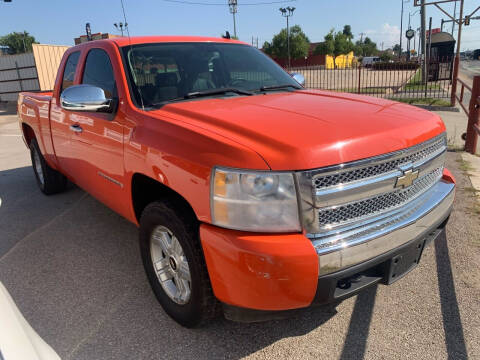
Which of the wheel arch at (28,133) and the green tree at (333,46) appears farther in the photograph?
the green tree at (333,46)

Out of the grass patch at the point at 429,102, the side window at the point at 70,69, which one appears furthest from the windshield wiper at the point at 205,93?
the grass patch at the point at 429,102

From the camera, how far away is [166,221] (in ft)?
7.84

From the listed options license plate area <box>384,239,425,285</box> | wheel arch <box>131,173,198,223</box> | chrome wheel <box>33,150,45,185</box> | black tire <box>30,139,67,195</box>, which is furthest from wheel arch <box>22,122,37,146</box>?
license plate area <box>384,239,425,285</box>

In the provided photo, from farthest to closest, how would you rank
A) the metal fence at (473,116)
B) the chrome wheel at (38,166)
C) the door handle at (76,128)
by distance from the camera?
the metal fence at (473,116) < the chrome wheel at (38,166) < the door handle at (76,128)

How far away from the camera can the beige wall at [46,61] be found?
18.2 metres

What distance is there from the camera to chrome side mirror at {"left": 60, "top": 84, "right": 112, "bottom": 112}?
2908mm

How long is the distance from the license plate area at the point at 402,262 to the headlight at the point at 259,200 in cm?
64

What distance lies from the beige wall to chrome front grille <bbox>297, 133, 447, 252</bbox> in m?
18.9

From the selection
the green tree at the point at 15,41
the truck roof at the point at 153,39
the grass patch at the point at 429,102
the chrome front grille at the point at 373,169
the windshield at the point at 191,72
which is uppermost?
the green tree at the point at 15,41

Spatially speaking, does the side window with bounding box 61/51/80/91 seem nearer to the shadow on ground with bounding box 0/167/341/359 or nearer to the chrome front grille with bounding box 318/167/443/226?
the shadow on ground with bounding box 0/167/341/359

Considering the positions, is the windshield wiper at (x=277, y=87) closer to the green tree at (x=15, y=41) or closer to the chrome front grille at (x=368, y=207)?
the chrome front grille at (x=368, y=207)

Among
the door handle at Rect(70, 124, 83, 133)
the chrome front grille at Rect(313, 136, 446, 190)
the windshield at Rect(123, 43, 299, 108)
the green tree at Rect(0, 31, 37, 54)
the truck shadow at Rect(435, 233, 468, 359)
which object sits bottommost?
the truck shadow at Rect(435, 233, 468, 359)

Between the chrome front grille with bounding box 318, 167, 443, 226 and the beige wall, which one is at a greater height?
the beige wall

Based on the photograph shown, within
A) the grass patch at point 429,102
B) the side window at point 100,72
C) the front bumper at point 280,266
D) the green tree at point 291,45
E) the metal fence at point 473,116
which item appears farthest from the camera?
the green tree at point 291,45
